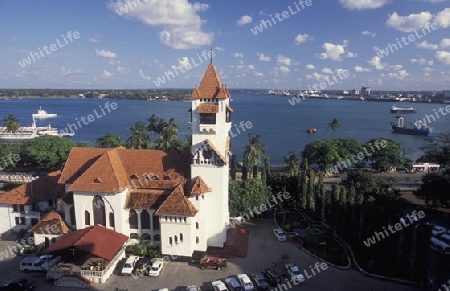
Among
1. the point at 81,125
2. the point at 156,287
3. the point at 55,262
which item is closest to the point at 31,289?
the point at 55,262

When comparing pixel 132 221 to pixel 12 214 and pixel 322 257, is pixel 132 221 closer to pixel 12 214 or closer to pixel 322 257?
pixel 12 214

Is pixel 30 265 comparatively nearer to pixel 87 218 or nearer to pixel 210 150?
pixel 87 218

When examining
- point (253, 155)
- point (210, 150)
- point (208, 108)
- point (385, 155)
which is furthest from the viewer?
point (385, 155)

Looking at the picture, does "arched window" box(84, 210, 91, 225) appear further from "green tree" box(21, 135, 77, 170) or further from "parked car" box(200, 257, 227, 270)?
"green tree" box(21, 135, 77, 170)

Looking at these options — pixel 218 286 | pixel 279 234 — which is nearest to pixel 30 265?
pixel 218 286

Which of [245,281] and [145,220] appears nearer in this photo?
[245,281]

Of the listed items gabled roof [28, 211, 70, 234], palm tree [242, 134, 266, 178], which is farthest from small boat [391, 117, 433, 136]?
gabled roof [28, 211, 70, 234]
